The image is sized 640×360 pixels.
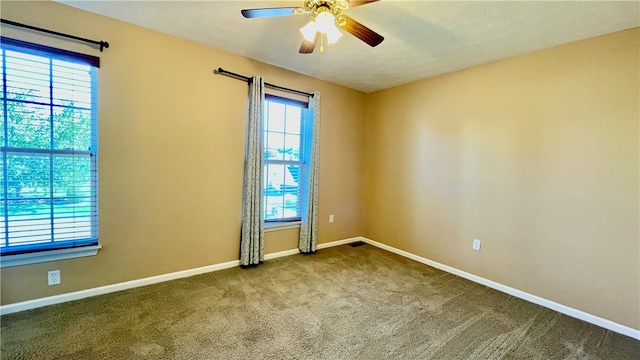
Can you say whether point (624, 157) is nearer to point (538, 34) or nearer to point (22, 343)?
point (538, 34)

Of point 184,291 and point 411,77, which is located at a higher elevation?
point 411,77

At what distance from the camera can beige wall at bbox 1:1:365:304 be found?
7.66ft

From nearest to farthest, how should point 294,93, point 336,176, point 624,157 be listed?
point 624,157
point 294,93
point 336,176

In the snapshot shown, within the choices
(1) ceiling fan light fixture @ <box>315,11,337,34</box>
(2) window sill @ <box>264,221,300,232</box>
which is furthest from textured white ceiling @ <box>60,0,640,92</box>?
(2) window sill @ <box>264,221,300,232</box>

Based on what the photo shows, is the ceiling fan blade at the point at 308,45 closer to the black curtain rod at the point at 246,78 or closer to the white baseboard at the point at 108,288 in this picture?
the black curtain rod at the point at 246,78

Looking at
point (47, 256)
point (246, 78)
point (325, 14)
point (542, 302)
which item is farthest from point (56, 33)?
point (542, 302)

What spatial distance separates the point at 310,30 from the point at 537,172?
248 cm

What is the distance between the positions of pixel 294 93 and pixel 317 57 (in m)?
0.64

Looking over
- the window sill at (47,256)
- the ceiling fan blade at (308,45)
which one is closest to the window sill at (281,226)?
the window sill at (47,256)

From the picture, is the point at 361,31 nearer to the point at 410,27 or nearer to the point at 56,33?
the point at 410,27

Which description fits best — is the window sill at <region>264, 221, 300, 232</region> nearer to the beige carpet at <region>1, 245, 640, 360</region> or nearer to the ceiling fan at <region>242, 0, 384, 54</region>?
the beige carpet at <region>1, 245, 640, 360</region>

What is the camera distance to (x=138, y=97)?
2572 mm

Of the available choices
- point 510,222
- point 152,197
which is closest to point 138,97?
Answer: point 152,197

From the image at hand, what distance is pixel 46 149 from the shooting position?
2.21 metres
